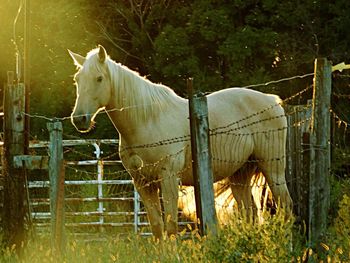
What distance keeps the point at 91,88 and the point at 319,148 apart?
3.17m

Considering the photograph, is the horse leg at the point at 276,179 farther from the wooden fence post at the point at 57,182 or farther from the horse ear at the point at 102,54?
the wooden fence post at the point at 57,182

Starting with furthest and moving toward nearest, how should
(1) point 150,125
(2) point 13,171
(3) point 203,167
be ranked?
(1) point 150,125, (2) point 13,171, (3) point 203,167

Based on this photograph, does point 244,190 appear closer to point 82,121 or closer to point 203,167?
point 82,121

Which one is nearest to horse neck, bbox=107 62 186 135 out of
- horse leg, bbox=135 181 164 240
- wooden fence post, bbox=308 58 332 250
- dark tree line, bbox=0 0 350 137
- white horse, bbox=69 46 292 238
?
white horse, bbox=69 46 292 238

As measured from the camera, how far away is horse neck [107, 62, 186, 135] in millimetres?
10625

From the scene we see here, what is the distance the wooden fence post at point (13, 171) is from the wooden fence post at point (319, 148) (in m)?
3.10

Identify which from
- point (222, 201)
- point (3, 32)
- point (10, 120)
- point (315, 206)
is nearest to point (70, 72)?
point (3, 32)

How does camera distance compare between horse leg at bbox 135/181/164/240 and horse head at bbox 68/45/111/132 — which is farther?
horse leg at bbox 135/181/164/240

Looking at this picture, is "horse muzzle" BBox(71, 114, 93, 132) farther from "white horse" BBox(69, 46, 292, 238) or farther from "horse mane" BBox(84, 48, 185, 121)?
"horse mane" BBox(84, 48, 185, 121)

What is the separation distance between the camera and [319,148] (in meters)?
7.90

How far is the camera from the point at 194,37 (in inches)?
870

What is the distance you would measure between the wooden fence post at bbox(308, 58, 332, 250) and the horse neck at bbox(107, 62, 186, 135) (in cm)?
309

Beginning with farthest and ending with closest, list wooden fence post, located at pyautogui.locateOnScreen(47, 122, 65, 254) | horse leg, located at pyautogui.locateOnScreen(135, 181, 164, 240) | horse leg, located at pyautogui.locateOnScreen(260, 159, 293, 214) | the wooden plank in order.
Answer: horse leg, located at pyautogui.locateOnScreen(260, 159, 293, 214) → horse leg, located at pyautogui.locateOnScreen(135, 181, 164, 240) → the wooden plank → wooden fence post, located at pyautogui.locateOnScreen(47, 122, 65, 254)

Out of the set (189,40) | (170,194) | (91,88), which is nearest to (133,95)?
(91,88)
